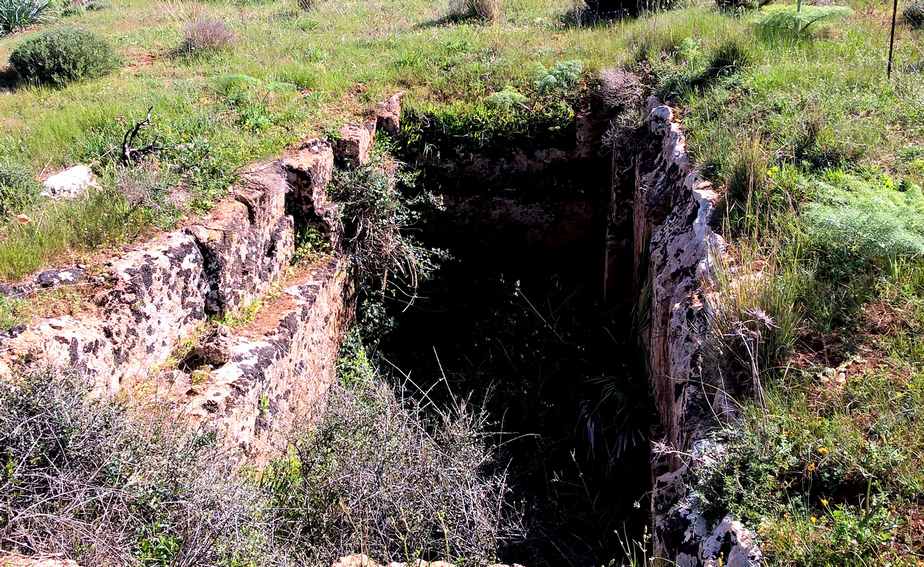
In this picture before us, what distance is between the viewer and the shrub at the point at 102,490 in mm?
3139

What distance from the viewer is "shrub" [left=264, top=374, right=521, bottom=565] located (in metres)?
4.20

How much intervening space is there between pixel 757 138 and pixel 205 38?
27.2 feet

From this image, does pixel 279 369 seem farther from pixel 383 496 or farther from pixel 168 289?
pixel 383 496

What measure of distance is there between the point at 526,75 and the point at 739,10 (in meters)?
3.32

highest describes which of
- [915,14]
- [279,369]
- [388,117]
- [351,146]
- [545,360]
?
[915,14]

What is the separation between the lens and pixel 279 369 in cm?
520

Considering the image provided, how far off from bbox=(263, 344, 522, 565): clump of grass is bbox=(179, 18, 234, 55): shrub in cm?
723

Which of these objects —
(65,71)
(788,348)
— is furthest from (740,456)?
(65,71)

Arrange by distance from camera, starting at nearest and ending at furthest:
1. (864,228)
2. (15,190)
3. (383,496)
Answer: (864,228)
(383,496)
(15,190)

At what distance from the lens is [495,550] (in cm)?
447

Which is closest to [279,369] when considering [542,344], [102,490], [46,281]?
[46,281]

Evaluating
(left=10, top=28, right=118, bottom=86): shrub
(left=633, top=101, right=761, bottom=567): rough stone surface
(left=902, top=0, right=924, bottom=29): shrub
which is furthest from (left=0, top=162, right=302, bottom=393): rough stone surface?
(left=902, top=0, right=924, bottom=29): shrub

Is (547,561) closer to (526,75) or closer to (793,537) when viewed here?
(793,537)

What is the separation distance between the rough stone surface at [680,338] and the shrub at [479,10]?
538 cm
